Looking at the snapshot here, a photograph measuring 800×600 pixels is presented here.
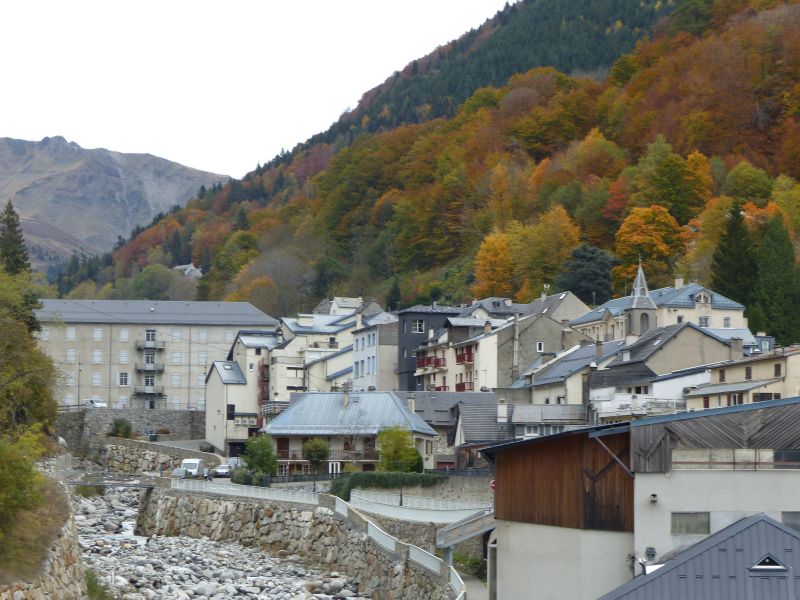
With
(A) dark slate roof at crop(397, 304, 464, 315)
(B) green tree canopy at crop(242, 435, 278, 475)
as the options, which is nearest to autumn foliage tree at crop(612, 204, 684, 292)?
(A) dark slate roof at crop(397, 304, 464, 315)

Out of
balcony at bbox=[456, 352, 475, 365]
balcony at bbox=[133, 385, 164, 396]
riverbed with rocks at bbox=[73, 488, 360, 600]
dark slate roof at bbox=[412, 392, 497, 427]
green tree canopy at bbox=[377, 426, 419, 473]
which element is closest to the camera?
riverbed with rocks at bbox=[73, 488, 360, 600]

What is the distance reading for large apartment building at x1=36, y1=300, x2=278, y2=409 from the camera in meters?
123

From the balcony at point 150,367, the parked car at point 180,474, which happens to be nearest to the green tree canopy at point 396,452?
the parked car at point 180,474

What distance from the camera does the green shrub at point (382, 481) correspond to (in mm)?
65125

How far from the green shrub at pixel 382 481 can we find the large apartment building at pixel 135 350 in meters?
59.6

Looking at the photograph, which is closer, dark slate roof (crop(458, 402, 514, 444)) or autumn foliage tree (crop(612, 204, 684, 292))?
dark slate roof (crop(458, 402, 514, 444))

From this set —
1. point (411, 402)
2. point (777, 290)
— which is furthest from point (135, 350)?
point (777, 290)

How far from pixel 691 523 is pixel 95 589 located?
20.7 meters

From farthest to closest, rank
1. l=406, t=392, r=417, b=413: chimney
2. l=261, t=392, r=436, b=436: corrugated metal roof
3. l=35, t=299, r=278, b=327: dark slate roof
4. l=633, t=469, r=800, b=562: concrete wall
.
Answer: l=35, t=299, r=278, b=327: dark slate roof < l=406, t=392, r=417, b=413: chimney < l=261, t=392, r=436, b=436: corrugated metal roof < l=633, t=469, r=800, b=562: concrete wall

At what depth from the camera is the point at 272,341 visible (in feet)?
370

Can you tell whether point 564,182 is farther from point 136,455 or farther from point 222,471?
point 222,471

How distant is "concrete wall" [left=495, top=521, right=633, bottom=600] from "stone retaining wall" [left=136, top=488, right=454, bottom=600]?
122 inches

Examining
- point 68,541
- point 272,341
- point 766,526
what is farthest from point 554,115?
point 766,526

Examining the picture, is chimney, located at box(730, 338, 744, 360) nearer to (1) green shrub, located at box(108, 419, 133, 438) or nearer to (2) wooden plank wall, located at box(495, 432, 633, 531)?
(2) wooden plank wall, located at box(495, 432, 633, 531)
